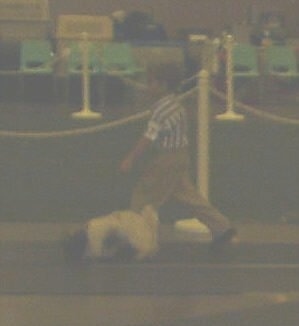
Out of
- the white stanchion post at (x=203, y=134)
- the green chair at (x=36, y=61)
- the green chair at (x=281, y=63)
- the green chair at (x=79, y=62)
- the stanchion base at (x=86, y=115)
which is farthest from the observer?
the green chair at (x=281, y=63)

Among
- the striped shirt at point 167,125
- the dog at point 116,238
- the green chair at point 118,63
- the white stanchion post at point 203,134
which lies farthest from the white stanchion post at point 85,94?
the dog at point 116,238

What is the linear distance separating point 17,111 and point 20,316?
1514 centimetres

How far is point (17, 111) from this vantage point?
78.2 ft

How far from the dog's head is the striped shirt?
926mm

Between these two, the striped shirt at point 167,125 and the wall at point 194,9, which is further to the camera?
the wall at point 194,9

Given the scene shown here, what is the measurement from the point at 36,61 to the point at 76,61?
101cm

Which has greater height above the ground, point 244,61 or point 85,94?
point 244,61

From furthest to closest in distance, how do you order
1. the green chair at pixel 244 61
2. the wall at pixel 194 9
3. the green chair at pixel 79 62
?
1. the wall at pixel 194 9
2. the green chair at pixel 244 61
3. the green chair at pixel 79 62

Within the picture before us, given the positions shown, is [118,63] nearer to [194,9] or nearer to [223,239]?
[223,239]

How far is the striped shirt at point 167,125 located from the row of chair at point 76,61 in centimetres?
1370

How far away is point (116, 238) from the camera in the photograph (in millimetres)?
10555

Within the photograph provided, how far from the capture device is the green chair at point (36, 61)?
2520 centimetres

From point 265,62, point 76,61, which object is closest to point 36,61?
point 76,61

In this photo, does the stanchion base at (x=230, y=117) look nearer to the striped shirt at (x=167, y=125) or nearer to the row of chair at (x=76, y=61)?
the row of chair at (x=76, y=61)
